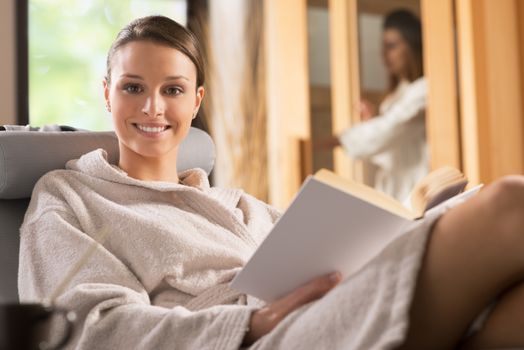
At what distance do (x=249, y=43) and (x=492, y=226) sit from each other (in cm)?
412

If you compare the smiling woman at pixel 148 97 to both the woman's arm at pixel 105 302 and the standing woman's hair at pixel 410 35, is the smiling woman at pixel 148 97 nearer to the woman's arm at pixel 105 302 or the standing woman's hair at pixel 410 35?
the woman's arm at pixel 105 302

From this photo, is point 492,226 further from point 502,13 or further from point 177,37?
point 502,13

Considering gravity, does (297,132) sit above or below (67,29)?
below

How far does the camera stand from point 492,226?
1238 millimetres

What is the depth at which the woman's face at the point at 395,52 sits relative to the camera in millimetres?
4152

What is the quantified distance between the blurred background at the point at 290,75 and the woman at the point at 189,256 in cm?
187

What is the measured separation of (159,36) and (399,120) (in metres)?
2.41

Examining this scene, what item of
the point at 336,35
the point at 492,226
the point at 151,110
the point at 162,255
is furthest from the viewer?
the point at 336,35

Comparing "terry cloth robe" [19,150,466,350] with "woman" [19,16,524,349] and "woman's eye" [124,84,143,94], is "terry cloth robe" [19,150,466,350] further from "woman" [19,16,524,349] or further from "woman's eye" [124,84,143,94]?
"woman's eye" [124,84,143,94]

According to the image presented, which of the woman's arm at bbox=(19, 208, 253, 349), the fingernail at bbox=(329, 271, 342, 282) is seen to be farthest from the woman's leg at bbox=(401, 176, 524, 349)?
the woman's arm at bbox=(19, 208, 253, 349)

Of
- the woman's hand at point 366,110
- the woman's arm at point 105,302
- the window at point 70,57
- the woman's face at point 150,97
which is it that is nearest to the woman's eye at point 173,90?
the woman's face at point 150,97

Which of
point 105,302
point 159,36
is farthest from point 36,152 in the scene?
point 105,302

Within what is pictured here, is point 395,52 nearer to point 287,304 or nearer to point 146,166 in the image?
point 146,166

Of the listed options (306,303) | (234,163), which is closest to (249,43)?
(234,163)
